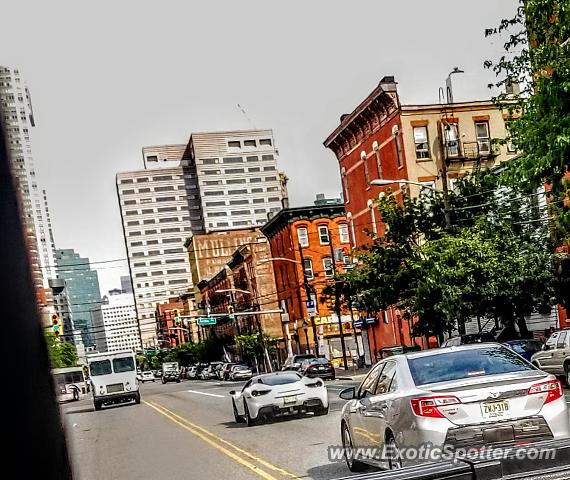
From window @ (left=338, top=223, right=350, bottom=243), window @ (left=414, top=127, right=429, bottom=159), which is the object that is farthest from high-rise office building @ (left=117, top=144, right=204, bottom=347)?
window @ (left=414, top=127, right=429, bottom=159)

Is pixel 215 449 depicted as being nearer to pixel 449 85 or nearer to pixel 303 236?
pixel 449 85

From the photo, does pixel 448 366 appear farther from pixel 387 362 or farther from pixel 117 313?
pixel 117 313

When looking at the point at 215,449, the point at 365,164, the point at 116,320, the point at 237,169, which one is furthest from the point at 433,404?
the point at 116,320

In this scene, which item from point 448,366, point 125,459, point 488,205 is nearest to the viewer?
point 448,366

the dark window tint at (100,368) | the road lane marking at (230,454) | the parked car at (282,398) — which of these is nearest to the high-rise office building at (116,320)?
the dark window tint at (100,368)

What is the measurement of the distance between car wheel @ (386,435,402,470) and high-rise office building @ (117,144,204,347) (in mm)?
30991

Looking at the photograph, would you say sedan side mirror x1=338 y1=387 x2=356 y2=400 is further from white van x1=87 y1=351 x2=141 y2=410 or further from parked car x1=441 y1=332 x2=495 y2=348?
white van x1=87 y1=351 x2=141 y2=410

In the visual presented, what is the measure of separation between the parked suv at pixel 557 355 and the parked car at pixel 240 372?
3946 cm

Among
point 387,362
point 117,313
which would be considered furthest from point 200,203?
point 387,362

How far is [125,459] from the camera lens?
16266mm

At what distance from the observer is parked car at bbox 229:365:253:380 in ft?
198

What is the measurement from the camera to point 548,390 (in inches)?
337

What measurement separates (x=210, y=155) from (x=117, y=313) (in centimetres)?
2861

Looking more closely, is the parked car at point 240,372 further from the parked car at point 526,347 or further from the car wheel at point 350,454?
the car wheel at point 350,454
